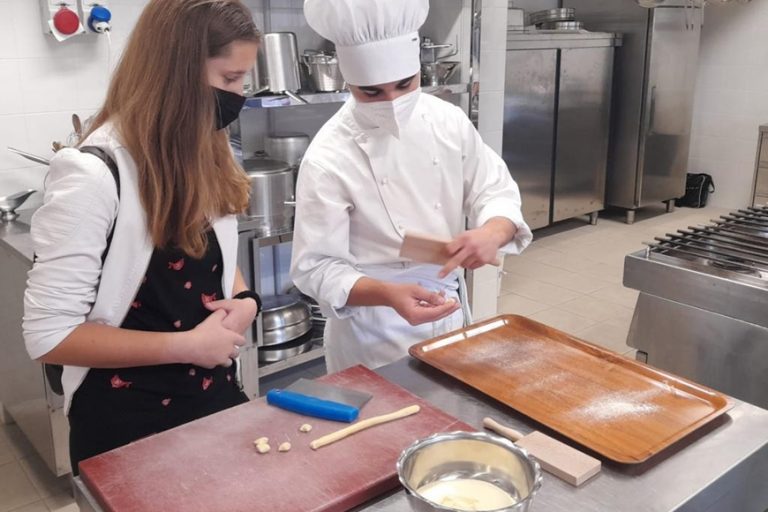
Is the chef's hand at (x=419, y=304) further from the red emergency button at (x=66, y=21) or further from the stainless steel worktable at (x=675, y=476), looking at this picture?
the red emergency button at (x=66, y=21)

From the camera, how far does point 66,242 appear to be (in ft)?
3.91

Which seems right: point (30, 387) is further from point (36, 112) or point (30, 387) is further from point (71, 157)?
point (71, 157)

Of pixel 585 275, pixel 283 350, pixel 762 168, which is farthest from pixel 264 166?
pixel 762 168

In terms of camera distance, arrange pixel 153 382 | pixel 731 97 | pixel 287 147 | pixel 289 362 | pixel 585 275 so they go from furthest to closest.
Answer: pixel 731 97 → pixel 585 275 → pixel 287 147 → pixel 289 362 → pixel 153 382

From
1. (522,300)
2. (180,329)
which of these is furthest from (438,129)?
(522,300)

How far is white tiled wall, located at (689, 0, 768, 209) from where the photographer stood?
5.72 metres

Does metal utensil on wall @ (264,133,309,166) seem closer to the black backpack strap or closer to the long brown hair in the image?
the long brown hair

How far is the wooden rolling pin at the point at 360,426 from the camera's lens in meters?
1.09

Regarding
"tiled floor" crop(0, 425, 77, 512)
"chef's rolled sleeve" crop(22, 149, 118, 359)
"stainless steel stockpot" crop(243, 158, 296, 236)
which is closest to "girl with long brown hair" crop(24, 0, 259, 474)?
"chef's rolled sleeve" crop(22, 149, 118, 359)

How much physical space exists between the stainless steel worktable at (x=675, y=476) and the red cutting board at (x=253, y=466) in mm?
46

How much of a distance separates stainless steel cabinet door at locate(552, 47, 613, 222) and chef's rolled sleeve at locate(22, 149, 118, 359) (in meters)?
4.45

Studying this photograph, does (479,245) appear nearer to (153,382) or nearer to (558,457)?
(558,457)

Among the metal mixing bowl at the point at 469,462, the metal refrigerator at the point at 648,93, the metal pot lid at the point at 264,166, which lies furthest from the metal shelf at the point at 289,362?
the metal refrigerator at the point at 648,93

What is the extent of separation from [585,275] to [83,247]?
3883 mm
